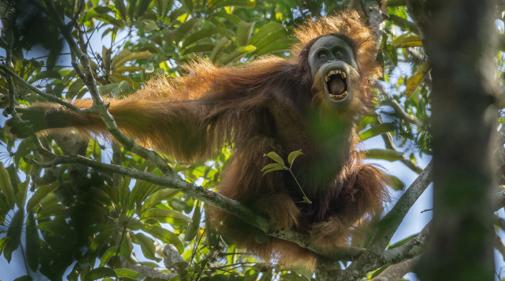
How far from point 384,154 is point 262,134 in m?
1.41

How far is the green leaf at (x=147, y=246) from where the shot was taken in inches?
213

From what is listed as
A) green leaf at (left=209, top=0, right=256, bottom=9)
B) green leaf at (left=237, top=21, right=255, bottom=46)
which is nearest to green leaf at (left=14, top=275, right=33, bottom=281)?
green leaf at (left=237, top=21, right=255, bottom=46)

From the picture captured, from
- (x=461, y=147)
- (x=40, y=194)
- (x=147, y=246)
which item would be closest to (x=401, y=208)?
(x=147, y=246)

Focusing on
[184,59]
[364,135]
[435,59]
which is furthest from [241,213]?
[435,59]

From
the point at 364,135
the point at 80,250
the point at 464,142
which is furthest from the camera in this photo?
the point at 364,135

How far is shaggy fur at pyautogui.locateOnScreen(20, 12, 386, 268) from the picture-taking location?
193 inches

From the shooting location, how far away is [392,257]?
4.30 meters

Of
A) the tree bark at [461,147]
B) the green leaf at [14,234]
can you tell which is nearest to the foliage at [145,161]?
the green leaf at [14,234]

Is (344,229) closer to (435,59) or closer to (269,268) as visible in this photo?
(269,268)

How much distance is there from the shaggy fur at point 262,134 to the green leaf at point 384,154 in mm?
316

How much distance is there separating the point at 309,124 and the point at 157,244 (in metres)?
1.96

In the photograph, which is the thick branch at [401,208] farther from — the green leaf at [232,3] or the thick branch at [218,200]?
A: the green leaf at [232,3]

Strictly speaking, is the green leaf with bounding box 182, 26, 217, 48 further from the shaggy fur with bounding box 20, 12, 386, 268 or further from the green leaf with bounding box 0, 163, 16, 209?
the green leaf with bounding box 0, 163, 16, 209

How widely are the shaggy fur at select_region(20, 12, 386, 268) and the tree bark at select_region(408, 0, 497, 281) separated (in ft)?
12.5
